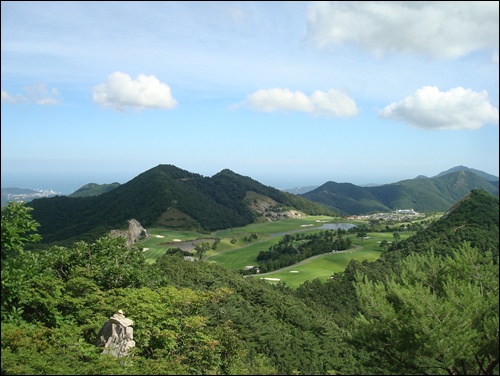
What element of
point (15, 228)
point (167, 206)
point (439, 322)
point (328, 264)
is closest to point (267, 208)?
point (167, 206)

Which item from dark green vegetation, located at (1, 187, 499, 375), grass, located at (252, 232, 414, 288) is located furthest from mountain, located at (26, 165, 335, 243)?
dark green vegetation, located at (1, 187, 499, 375)

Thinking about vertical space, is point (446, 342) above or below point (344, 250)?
above

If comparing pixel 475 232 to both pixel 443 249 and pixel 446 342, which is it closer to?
pixel 443 249

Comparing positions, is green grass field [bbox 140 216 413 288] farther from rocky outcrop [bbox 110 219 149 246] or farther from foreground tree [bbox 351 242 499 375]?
foreground tree [bbox 351 242 499 375]

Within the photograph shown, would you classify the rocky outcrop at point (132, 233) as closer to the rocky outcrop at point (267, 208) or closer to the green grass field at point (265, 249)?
the green grass field at point (265, 249)

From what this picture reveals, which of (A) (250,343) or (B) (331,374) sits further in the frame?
(A) (250,343)

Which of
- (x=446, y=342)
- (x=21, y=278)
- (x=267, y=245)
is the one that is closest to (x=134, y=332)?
(x=21, y=278)
